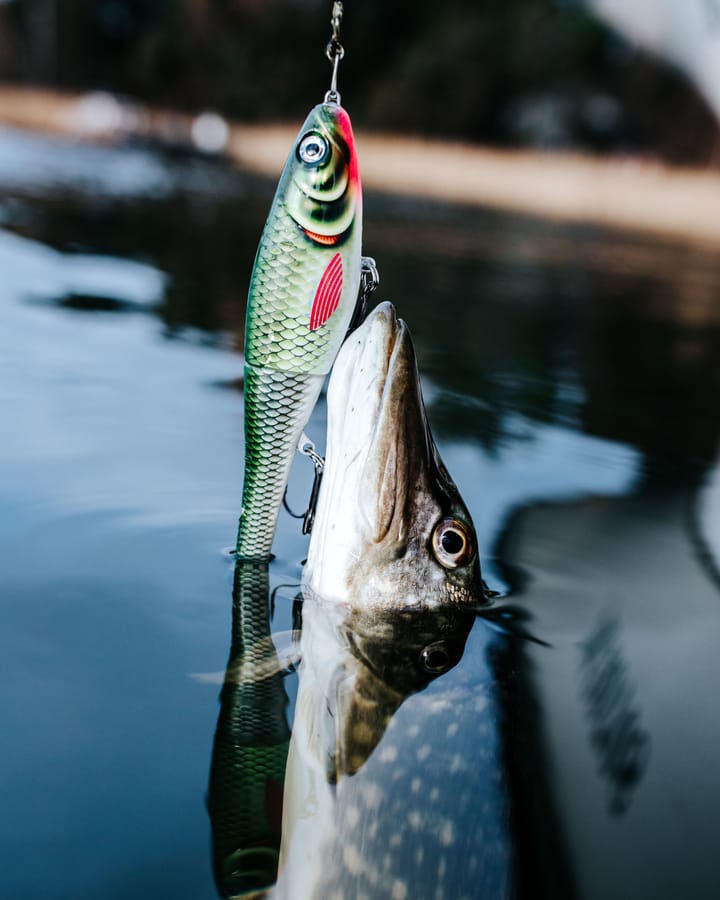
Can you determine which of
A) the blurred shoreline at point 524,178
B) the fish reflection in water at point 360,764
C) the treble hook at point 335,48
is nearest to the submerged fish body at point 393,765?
the fish reflection in water at point 360,764

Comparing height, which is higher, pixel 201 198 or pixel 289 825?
pixel 201 198

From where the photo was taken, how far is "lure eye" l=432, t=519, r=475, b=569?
240 centimetres

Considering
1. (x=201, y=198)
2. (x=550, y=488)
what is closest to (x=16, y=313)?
(x=550, y=488)

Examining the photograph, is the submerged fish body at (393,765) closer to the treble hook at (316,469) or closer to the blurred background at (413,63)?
the treble hook at (316,469)

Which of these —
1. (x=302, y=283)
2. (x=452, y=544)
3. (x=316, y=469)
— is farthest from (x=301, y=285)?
(x=452, y=544)

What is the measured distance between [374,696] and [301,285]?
1.02m

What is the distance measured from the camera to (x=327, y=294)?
80.6 inches

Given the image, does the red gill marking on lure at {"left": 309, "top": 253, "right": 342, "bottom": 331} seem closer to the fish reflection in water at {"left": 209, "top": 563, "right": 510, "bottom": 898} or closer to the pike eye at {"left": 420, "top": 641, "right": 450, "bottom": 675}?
the fish reflection in water at {"left": 209, "top": 563, "right": 510, "bottom": 898}

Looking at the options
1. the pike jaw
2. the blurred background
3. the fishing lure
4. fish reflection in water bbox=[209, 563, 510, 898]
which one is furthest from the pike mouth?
the blurred background

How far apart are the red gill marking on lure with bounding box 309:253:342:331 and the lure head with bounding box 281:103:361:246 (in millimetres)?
55

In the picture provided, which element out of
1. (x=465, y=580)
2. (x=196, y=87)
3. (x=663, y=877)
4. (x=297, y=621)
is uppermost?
(x=196, y=87)

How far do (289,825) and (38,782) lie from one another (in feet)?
1.70

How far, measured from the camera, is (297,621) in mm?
2572

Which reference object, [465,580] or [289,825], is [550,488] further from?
[289,825]
